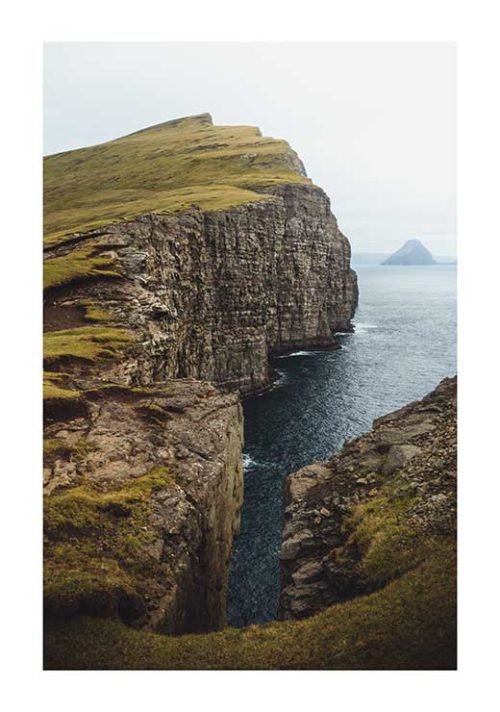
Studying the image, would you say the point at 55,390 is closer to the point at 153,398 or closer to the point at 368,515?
the point at 153,398

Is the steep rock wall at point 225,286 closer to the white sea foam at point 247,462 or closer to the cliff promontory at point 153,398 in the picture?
the cliff promontory at point 153,398

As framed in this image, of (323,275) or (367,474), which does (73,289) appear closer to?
(367,474)

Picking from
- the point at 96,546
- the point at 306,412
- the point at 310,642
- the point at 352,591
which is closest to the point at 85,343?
the point at 96,546

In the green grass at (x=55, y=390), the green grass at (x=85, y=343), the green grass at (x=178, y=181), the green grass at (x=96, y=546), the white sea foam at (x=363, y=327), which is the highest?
the green grass at (x=178, y=181)

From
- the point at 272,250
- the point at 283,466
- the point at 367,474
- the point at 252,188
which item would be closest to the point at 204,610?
the point at 367,474

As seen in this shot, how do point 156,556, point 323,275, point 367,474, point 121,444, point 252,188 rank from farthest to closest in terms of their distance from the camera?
point 323,275, point 252,188, point 367,474, point 121,444, point 156,556

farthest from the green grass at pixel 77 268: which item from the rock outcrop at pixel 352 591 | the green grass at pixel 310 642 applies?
the green grass at pixel 310 642

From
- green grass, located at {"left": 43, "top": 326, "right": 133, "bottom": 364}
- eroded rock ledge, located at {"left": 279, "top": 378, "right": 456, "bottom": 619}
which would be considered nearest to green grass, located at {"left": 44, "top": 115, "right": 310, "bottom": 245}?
green grass, located at {"left": 43, "top": 326, "right": 133, "bottom": 364}
